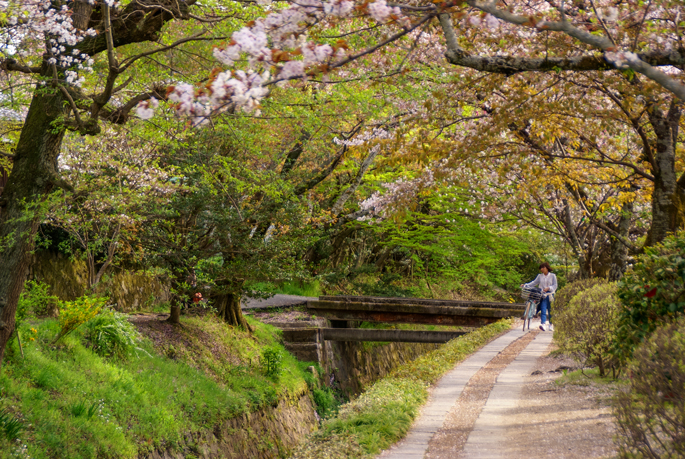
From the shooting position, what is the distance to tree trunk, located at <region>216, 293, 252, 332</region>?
48.1 ft

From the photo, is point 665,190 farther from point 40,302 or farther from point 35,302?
point 40,302

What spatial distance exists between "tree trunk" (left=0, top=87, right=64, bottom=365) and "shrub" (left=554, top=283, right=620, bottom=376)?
8.02 meters

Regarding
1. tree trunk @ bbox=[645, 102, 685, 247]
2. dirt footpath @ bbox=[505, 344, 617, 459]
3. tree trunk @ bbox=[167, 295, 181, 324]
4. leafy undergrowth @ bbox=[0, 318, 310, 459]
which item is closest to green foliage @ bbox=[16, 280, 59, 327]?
leafy undergrowth @ bbox=[0, 318, 310, 459]

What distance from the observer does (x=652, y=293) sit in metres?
5.56

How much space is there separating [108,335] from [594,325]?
8.18 meters

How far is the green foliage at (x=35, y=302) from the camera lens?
8.01 m

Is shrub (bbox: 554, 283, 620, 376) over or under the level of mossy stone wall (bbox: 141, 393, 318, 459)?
over

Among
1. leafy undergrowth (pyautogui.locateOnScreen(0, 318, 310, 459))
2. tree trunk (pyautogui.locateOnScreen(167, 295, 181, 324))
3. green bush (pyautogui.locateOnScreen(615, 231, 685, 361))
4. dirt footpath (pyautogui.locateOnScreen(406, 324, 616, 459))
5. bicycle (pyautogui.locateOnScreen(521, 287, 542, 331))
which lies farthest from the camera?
bicycle (pyautogui.locateOnScreen(521, 287, 542, 331))

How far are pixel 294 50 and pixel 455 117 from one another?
235 inches

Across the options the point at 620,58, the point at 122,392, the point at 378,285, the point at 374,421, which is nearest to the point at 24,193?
the point at 122,392

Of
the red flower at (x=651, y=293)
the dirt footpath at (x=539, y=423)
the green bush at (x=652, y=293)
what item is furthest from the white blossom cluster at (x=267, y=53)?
the dirt footpath at (x=539, y=423)

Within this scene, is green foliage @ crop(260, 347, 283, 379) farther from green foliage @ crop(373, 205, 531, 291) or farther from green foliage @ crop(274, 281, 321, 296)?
green foliage @ crop(274, 281, 321, 296)

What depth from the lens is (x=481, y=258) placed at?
25.5 meters

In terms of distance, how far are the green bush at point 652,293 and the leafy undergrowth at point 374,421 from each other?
9.55 feet
